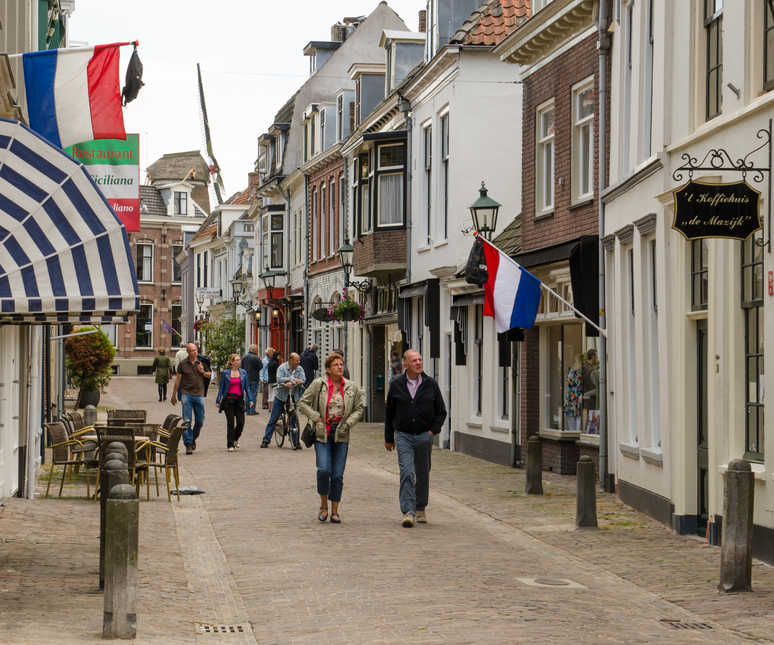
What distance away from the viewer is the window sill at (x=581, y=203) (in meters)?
16.2

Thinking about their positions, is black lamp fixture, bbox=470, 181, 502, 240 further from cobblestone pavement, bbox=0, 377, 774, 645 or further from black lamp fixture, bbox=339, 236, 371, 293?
black lamp fixture, bbox=339, 236, 371, 293

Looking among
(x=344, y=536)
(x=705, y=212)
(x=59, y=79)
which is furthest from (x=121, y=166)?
(x=705, y=212)

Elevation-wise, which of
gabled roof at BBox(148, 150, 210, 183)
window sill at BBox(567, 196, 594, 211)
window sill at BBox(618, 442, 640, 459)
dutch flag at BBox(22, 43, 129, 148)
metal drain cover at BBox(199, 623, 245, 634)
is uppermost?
gabled roof at BBox(148, 150, 210, 183)

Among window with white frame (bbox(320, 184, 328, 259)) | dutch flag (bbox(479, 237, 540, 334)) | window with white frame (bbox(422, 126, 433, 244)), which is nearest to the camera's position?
dutch flag (bbox(479, 237, 540, 334))

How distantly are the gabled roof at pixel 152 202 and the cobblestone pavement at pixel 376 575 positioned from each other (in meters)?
60.7

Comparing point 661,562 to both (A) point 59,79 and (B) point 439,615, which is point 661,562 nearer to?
(B) point 439,615

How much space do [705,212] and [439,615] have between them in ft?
13.0

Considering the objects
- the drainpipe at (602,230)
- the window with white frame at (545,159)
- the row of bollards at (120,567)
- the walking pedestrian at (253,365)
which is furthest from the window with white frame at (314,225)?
the row of bollards at (120,567)

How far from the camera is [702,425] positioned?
1166cm

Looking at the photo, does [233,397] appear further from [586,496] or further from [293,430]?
[586,496]

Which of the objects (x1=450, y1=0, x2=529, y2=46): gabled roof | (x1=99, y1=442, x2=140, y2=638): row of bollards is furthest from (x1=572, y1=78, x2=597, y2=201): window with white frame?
(x1=99, y1=442, x2=140, y2=638): row of bollards

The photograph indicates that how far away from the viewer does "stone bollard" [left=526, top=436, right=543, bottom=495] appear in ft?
46.7

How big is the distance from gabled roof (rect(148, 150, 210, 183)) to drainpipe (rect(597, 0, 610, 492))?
210 ft

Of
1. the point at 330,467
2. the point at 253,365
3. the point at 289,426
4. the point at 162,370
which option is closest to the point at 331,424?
the point at 330,467
